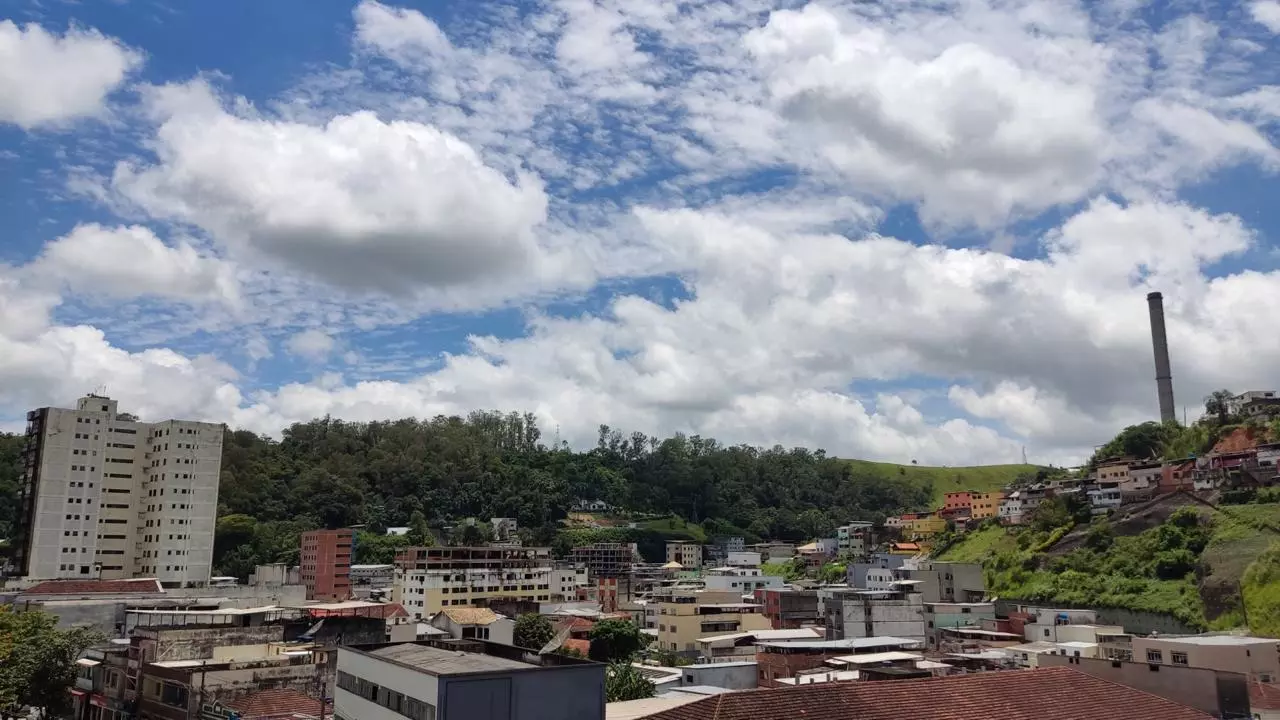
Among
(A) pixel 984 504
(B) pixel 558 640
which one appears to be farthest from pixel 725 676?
(A) pixel 984 504

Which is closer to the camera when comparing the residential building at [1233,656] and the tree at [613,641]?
the residential building at [1233,656]

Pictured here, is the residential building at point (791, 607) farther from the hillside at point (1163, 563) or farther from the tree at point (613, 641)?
the hillside at point (1163, 563)

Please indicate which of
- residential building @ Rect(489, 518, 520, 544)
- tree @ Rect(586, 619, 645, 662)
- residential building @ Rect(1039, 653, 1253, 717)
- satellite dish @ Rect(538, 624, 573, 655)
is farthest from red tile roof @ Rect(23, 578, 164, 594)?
residential building @ Rect(1039, 653, 1253, 717)

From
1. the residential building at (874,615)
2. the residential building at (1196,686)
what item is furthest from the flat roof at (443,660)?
the residential building at (874,615)

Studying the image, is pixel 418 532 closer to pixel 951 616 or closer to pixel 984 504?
pixel 984 504

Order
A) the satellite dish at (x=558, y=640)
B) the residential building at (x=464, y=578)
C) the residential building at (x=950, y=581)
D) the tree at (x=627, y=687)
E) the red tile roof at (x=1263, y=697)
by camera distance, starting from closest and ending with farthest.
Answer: the red tile roof at (x=1263, y=697) → the tree at (x=627, y=687) → the satellite dish at (x=558, y=640) → the residential building at (x=950, y=581) → the residential building at (x=464, y=578)

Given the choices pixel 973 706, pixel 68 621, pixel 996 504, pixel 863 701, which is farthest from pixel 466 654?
pixel 996 504

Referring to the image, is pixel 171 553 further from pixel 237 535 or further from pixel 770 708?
pixel 770 708

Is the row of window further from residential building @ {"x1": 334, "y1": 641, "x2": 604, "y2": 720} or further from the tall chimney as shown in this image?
the tall chimney
